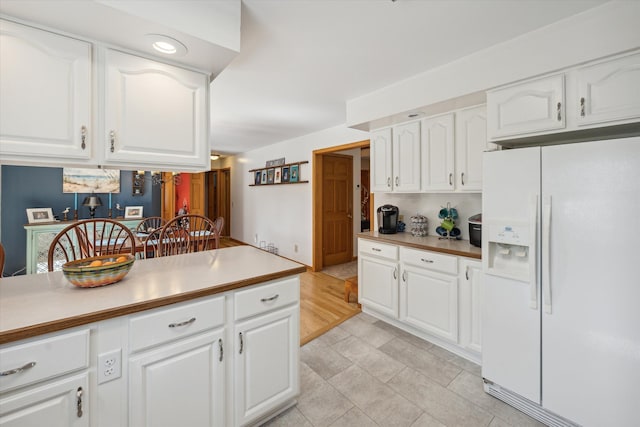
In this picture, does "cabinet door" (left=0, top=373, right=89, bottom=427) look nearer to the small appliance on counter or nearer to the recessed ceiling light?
the recessed ceiling light

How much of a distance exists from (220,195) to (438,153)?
6.87 metres

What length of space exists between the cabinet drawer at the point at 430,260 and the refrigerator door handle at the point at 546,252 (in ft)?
2.21

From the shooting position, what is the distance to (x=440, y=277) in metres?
2.33

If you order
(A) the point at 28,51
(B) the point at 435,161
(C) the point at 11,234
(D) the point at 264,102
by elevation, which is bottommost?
(C) the point at 11,234

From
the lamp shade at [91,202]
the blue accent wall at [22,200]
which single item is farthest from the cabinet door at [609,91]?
the blue accent wall at [22,200]

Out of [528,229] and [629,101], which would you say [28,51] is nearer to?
[528,229]

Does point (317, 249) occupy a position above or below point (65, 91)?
below

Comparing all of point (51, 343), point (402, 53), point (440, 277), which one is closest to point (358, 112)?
point (402, 53)

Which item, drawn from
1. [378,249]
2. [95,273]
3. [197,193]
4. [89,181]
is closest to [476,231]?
[378,249]

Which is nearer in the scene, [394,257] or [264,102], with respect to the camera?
[394,257]

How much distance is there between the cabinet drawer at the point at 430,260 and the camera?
2246 mm

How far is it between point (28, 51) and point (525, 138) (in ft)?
9.31

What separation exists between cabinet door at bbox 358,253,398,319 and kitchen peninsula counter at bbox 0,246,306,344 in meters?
1.36

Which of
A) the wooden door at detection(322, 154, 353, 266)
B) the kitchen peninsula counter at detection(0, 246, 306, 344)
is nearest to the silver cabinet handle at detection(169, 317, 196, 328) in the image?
the kitchen peninsula counter at detection(0, 246, 306, 344)
